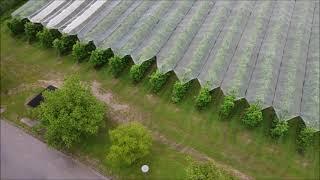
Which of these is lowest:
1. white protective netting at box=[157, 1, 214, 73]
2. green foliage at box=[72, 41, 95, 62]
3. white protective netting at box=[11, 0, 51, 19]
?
white protective netting at box=[157, 1, 214, 73]

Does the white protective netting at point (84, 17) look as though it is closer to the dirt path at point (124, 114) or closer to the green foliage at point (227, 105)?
the dirt path at point (124, 114)

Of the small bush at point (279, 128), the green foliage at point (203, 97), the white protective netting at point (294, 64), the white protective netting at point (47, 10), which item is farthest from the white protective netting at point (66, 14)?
the small bush at point (279, 128)

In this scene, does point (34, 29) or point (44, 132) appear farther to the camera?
point (34, 29)

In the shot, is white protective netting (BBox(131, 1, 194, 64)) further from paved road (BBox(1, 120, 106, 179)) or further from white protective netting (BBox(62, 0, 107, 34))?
paved road (BBox(1, 120, 106, 179))

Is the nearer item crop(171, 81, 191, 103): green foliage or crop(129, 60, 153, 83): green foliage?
crop(171, 81, 191, 103): green foliage

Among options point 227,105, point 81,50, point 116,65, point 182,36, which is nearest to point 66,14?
point 81,50

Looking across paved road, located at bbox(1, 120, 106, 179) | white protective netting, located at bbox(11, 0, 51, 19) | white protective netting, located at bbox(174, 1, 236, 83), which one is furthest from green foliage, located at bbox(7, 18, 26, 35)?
white protective netting, located at bbox(174, 1, 236, 83)

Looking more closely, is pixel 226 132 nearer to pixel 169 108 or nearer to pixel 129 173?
pixel 169 108

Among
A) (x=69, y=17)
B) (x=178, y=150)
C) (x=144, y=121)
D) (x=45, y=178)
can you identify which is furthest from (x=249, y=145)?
(x=69, y=17)
